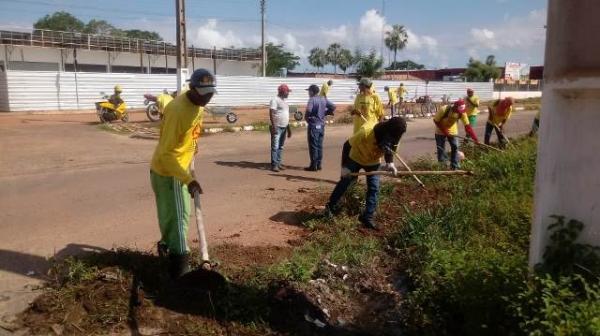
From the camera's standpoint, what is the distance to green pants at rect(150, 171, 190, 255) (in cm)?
415

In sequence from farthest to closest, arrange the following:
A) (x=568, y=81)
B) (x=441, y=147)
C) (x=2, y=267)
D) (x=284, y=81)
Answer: (x=284, y=81) → (x=441, y=147) → (x=2, y=267) → (x=568, y=81)

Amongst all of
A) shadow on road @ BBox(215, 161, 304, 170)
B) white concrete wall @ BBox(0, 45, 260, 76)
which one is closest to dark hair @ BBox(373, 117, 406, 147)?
shadow on road @ BBox(215, 161, 304, 170)

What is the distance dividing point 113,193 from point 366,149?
13.4ft

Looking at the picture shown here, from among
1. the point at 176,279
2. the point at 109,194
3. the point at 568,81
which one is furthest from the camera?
the point at 109,194

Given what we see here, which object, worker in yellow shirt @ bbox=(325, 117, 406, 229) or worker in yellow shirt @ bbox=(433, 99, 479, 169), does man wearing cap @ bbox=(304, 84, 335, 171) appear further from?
worker in yellow shirt @ bbox=(325, 117, 406, 229)

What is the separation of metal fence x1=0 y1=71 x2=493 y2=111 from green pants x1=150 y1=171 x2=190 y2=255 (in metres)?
22.8

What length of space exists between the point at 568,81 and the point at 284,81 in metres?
30.4

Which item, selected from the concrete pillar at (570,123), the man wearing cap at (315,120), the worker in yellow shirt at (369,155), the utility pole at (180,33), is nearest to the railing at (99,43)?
the utility pole at (180,33)

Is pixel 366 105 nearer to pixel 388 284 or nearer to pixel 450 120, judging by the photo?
pixel 450 120

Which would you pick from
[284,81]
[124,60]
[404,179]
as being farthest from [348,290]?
[124,60]

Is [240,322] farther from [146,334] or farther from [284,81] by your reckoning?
[284,81]

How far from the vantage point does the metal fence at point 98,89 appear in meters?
23.7

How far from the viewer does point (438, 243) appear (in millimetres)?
4824

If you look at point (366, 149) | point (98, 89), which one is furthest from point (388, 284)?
point (98, 89)
